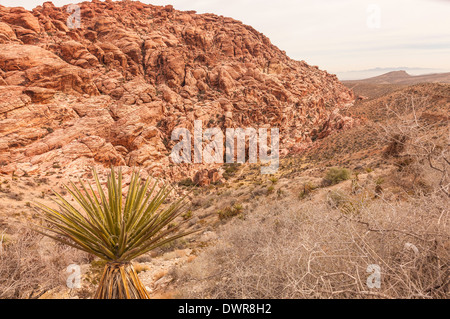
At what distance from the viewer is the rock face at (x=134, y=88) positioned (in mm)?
21750

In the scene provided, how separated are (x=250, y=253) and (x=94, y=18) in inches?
2026

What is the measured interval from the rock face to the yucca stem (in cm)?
2124

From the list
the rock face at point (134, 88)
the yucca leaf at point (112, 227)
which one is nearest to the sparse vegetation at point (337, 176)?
the yucca leaf at point (112, 227)

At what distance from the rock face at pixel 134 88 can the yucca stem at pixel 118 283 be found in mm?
21241

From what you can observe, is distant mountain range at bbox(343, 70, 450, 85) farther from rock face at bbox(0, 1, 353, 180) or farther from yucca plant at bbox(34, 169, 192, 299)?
yucca plant at bbox(34, 169, 192, 299)

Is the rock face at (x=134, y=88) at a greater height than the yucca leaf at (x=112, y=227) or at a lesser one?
greater

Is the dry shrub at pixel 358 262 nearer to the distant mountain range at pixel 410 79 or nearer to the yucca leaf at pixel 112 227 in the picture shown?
the yucca leaf at pixel 112 227

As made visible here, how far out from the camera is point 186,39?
45438 mm

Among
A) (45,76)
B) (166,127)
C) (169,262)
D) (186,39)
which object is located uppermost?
(186,39)

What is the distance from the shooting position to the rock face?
21.8 meters

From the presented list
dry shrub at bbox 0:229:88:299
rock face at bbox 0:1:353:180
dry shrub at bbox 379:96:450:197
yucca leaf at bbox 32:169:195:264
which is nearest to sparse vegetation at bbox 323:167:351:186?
dry shrub at bbox 379:96:450:197

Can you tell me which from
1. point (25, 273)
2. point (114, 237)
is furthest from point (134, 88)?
point (114, 237)
